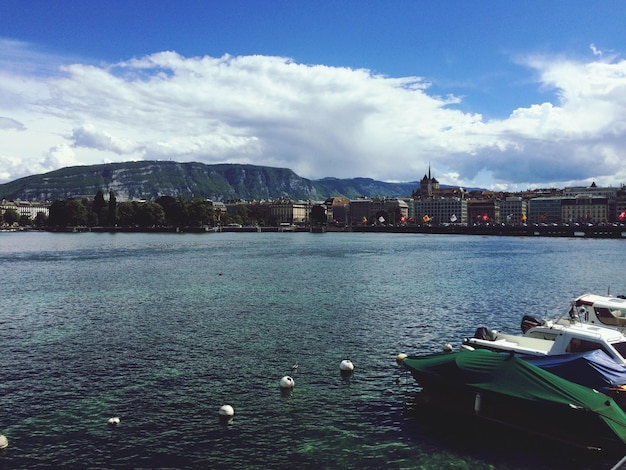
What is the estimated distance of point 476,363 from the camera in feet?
71.3

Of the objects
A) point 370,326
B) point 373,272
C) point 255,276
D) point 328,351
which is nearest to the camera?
point 328,351

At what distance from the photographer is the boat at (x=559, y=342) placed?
78.5ft

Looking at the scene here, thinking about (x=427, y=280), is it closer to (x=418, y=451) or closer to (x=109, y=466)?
(x=418, y=451)

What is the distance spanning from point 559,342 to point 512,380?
18.7 feet

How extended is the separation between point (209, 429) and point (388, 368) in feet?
35.1

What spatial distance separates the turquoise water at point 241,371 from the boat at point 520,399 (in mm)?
843

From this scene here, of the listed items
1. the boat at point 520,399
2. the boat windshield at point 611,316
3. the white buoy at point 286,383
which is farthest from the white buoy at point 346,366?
the boat windshield at point 611,316

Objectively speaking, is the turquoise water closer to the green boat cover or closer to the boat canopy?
the green boat cover

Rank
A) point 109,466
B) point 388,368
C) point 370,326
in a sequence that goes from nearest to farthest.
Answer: point 109,466 → point 388,368 → point 370,326

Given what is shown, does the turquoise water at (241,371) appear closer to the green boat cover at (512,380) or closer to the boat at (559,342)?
the green boat cover at (512,380)

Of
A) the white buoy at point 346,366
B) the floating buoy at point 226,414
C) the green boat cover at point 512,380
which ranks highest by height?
the green boat cover at point 512,380

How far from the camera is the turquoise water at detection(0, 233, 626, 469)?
62.7 feet

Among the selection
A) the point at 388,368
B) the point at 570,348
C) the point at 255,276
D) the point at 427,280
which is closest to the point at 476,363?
the point at 570,348

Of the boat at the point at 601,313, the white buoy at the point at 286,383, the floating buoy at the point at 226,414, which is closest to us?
the floating buoy at the point at 226,414
